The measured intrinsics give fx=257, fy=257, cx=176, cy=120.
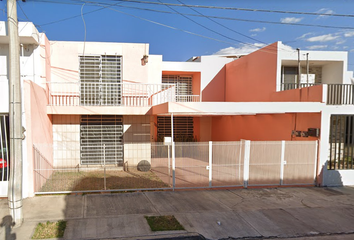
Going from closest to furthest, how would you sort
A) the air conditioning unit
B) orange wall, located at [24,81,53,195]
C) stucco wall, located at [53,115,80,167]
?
orange wall, located at [24,81,53,195], the air conditioning unit, stucco wall, located at [53,115,80,167]

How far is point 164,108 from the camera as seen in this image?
8.58 metres

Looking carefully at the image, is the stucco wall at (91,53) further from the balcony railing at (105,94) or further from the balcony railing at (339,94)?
the balcony railing at (339,94)

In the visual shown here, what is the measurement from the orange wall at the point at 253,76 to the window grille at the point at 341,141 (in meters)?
3.26

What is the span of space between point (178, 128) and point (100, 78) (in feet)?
19.1

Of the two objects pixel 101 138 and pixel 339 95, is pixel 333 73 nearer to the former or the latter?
pixel 339 95

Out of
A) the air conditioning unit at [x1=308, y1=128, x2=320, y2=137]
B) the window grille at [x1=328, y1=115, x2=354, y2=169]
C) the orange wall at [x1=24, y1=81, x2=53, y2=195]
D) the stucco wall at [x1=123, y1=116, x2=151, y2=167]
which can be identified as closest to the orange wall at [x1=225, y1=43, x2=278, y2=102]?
the air conditioning unit at [x1=308, y1=128, x2=320, y2=137]

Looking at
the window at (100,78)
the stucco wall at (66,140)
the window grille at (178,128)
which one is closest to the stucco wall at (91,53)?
the window at (100,78)

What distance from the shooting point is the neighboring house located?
870 centimetres

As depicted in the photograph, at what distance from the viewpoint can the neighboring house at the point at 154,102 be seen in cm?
870

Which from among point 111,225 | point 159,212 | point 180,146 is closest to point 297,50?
point 180,146

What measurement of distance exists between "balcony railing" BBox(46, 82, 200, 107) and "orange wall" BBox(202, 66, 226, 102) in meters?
4.30

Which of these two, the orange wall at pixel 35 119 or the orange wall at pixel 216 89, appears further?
the orange wall at pixel 216 89

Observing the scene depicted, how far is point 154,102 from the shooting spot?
12.4 metres

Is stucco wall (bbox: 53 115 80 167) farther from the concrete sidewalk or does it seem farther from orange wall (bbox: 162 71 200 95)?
orange wall (bbox: 162 71 200 95)
